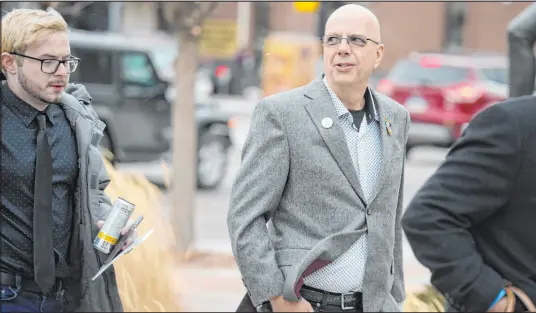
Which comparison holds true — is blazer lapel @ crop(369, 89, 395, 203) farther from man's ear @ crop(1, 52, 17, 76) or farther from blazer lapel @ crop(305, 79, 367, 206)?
man's ear @ crop(1, 52, 17, 76)

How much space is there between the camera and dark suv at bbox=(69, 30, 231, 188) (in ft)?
46.7

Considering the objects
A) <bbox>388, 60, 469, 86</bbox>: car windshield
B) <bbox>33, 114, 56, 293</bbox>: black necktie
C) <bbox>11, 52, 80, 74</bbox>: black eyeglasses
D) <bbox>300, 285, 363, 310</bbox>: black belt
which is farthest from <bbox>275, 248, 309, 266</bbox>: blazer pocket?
<bbox>388, 60, 469, 86</bbox>: car windshield

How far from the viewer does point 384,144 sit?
378 centimetres

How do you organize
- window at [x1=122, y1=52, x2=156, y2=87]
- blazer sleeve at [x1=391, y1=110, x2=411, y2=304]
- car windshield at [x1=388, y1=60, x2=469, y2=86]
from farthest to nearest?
car windshield at [x1=388, y1=60, x2=469, y2=86]
window at [x1=122, y1=52, x2=156, y2=87]
blazer sleeve at [x1=391, y1=110, x2=411, y2=304]

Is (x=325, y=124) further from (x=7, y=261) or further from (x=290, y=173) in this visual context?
(x=7, y=261)

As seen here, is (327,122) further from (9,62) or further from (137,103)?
(137,103)

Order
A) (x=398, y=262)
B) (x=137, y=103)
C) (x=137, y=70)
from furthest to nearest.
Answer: (x=137, y=70), (x=137, y=103), (x=398, y=262)

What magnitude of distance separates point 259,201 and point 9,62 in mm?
1023

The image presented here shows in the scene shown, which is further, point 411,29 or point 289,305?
point 411,29

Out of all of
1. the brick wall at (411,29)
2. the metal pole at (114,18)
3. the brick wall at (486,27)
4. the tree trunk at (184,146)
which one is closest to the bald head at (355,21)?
the tree trunk at (184,146)

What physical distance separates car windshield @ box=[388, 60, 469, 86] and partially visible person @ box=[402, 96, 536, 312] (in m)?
15.9

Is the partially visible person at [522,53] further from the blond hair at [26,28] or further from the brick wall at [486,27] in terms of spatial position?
the brick wall at [486,27]

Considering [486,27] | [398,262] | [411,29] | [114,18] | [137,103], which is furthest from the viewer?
[411,29]

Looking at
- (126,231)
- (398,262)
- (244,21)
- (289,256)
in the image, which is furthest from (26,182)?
(244,21)
